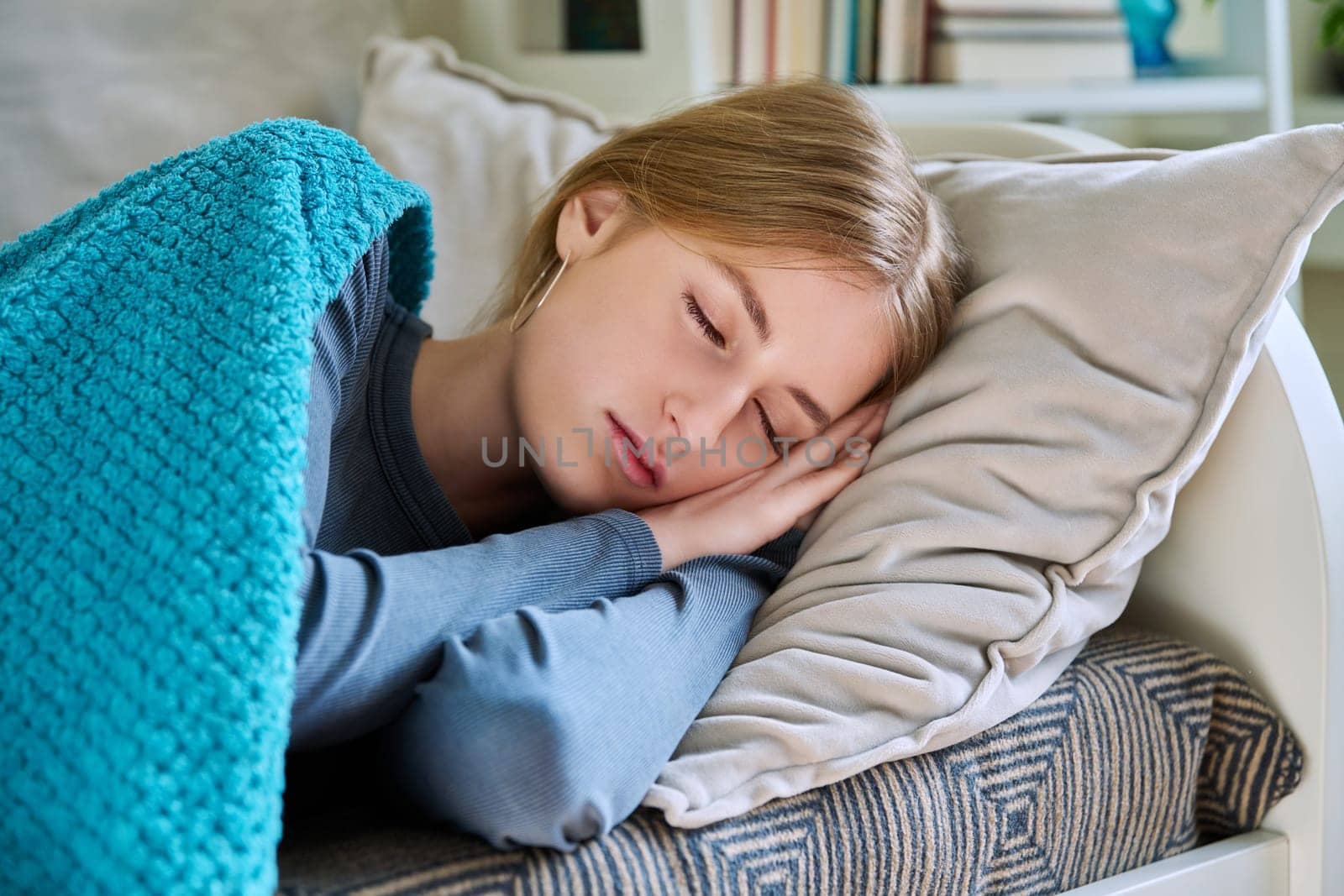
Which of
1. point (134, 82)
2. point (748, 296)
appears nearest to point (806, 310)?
point (748, 296)

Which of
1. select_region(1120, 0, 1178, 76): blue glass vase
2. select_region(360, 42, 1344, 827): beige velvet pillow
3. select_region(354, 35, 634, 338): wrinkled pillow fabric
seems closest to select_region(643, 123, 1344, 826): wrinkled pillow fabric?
select_region(360, 42, 1344, 827): beige velvet pillow

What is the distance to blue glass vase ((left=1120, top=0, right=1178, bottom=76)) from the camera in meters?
1.69

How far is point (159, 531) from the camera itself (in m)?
0.53

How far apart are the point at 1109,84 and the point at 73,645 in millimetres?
1449

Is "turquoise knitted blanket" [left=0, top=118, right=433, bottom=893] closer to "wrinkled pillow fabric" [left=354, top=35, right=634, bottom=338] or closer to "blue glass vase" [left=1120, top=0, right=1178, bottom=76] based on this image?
"wrinkled pillow fabric" [left=354, top=35, right=634, bottom=338]

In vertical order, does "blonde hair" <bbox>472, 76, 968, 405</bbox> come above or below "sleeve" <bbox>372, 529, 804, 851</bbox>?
above

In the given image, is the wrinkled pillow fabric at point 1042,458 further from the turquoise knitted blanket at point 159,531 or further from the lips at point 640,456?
the turquoise knitted blanket at point 159,531

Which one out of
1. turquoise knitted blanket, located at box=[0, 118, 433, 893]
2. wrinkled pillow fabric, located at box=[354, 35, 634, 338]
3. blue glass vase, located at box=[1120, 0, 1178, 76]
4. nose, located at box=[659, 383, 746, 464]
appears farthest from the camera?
blue glass vase, located at box=[1120, 0, 1178, 76]

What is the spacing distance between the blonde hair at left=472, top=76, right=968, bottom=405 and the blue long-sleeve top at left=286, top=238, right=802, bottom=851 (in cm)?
21

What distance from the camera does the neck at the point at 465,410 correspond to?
87cm

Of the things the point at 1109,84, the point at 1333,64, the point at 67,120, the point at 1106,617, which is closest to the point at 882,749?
the point at 1106,617

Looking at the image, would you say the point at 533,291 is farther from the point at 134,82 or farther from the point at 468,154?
the point at 134,82

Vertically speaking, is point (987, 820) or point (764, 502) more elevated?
point (764, 502)

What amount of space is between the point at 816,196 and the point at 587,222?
7.7 inches
